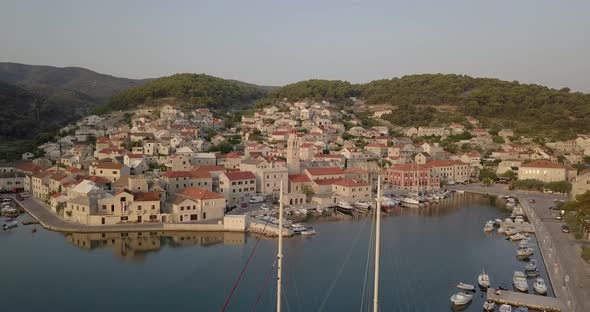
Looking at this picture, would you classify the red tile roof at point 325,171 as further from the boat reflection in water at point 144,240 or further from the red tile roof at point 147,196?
the red tile roof at point 147,196

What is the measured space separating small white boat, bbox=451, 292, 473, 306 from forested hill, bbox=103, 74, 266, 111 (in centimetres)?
3908

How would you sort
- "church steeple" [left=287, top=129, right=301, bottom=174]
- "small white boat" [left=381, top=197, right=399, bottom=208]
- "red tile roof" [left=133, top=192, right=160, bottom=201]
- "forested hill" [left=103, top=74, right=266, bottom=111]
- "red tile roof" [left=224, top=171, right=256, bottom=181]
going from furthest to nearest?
"forested hill" [left=103, top=74, right=266, bottom=111] → "church steeple" [left=287, top=129, right=301, bottom=174] → "small white boat" [left=381, top=197, right=399, bottom=208] → "red tile roof" [left=224, top=171, right=256, bottom=181] → "red tile roof" [left=133, top=192, right=160, bottom=201]

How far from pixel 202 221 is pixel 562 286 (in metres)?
11.6

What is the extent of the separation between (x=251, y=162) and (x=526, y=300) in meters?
15.4

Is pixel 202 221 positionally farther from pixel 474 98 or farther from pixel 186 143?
pixel 474 98

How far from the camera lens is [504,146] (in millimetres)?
37125

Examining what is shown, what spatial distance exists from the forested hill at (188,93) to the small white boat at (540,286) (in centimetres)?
3920

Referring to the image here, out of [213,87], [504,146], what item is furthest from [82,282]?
[213,87]

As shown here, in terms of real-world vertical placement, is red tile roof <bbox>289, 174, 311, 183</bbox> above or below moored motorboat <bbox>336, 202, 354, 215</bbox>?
above

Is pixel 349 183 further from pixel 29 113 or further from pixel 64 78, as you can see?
pixel 64 78

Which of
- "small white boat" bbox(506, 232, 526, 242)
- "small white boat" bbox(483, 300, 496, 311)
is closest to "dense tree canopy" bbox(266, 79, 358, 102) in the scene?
"small white boat" bbox(506, 232, 526, 242)

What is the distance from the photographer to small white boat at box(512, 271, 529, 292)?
12.4 metres

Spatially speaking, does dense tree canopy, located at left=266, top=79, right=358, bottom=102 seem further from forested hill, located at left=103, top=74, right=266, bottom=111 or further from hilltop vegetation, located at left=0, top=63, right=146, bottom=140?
hilltop vegetation, located at left=0, top=63, right=146, bottom=140

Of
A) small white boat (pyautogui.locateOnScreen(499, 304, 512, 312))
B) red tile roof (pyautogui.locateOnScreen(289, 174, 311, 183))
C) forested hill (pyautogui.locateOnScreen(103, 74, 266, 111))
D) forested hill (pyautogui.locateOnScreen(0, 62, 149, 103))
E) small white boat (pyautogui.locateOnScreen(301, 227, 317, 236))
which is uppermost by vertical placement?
forested hill (pyautogui.locateOnScreen(0, 62, 149, 103))
